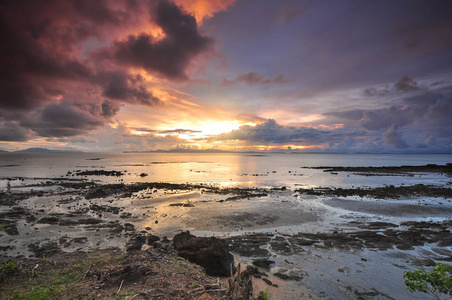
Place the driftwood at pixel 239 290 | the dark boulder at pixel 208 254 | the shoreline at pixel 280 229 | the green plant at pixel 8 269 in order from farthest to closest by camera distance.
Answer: the shoreline at pixel 280 229 → the dark boulder at pixel 208 254 → the green plant at pixel 8 269 → the driftwood at pixel 239 290

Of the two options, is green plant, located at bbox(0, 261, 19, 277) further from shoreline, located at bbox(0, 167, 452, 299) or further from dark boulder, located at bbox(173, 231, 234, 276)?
dark boulder, located at bbox(173, 231, 234, 276)

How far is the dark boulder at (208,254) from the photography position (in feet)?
38.5

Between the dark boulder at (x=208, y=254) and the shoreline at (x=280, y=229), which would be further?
the shoreline at (x=280, y=229)

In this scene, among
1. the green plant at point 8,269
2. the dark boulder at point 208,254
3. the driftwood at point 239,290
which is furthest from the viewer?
the dark boulder at point 208,254

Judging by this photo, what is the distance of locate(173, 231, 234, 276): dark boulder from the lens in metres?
11.7

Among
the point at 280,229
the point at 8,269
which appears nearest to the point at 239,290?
the point at 8,269

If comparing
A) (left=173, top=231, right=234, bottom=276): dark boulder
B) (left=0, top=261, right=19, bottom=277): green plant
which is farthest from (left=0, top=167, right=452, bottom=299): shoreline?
(left=0, top=261, right=19, bottom=277): green plant

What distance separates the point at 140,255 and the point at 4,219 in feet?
63.5

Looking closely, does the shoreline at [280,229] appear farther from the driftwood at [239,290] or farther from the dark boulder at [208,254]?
the driftwood at [239,290]

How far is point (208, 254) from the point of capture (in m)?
11.9

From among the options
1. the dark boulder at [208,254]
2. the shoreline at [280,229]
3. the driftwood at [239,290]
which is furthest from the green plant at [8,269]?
the driftwood at [239,290]

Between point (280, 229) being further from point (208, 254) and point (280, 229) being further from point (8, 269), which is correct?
point (8, 269)

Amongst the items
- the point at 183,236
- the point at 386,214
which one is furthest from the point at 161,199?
the point at 386,214

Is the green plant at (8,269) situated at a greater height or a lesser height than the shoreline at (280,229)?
greater
